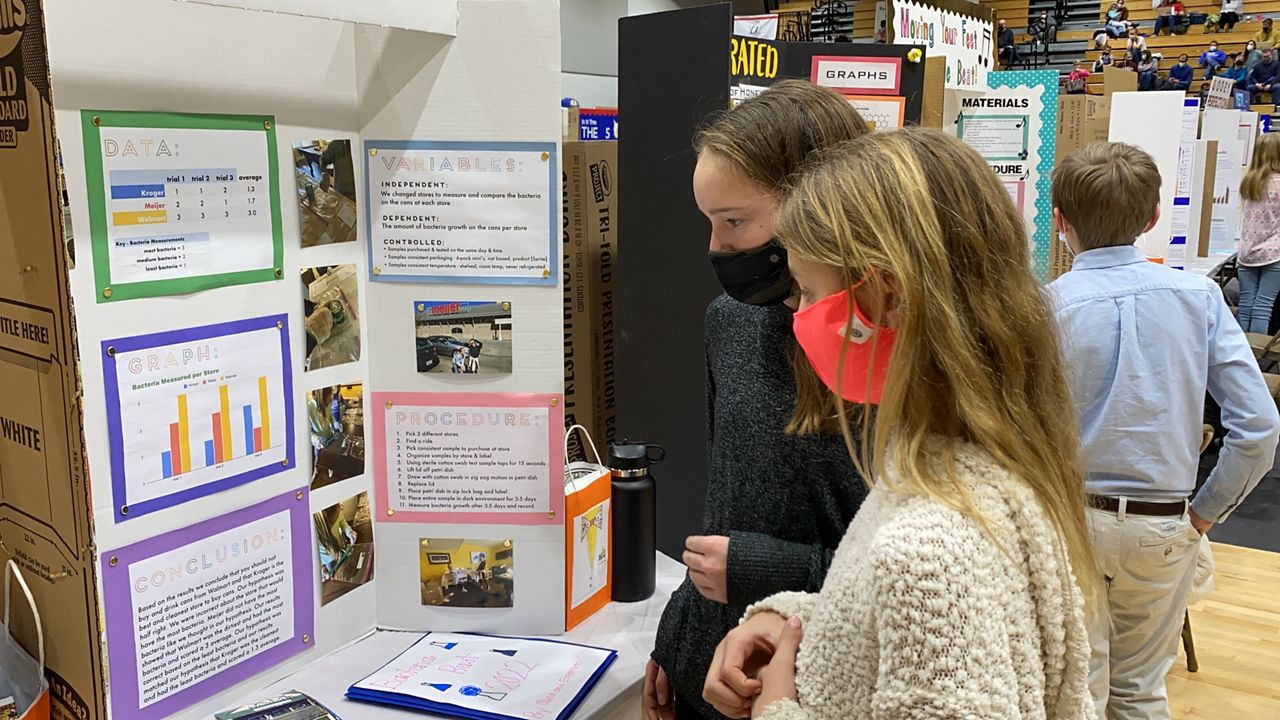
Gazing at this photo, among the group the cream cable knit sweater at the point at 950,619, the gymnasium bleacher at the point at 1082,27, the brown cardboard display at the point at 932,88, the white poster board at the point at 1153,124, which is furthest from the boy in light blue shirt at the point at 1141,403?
the gymnasium bleacher at the point at 1082,27

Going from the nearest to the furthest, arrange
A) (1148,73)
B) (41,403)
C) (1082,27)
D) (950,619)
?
1. (950,619)
2. (41,403)
3. (1148,73)
4. (1082,27)

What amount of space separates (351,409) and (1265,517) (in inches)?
201

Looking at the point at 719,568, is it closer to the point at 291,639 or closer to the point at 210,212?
the point at 291,639

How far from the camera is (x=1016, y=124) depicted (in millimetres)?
3637

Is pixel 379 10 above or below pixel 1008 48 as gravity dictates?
below

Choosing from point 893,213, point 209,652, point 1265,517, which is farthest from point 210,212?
point 1265,517

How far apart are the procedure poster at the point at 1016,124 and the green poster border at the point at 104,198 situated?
9.52 feet

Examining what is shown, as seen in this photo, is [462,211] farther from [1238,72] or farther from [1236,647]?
[1238,72]

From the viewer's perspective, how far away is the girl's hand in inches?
35.7

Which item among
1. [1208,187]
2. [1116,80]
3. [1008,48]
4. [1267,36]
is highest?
[1008,48]

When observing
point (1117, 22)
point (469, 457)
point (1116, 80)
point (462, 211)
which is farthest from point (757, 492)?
point (1117, 22)

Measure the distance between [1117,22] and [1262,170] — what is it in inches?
245

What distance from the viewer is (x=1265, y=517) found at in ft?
16.2

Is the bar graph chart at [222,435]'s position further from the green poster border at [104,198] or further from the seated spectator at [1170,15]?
the seated spectator at [1170,15]
